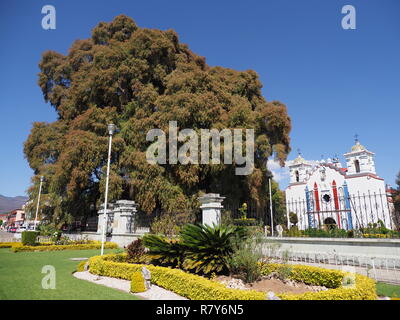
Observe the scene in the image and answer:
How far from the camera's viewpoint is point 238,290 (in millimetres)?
4199

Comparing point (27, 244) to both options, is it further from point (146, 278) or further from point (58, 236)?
point (146, 278)

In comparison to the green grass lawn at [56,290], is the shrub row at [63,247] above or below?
below

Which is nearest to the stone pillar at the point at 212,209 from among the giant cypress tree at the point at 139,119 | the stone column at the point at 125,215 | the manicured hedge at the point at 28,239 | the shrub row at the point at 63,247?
the giant cypress tree at the point at 139,119

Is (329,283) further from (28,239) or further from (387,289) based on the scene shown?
(28,239)

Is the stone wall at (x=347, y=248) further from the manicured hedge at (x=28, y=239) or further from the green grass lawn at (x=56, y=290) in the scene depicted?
the manicured hedge at (x=28, y=239)

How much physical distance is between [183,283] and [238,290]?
1334 millimetres

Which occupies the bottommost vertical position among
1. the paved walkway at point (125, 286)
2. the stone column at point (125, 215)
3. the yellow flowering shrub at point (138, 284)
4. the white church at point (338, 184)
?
the paved walkway at point (125, 286)

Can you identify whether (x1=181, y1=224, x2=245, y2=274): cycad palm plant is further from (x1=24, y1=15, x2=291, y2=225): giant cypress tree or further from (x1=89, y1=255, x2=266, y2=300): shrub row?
(x1=24, y1=15, x2=291, y2=225): giant cypress tree

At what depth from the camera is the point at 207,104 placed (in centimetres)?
1612

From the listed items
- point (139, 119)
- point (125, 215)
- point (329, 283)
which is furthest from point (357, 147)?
point (329, 283)

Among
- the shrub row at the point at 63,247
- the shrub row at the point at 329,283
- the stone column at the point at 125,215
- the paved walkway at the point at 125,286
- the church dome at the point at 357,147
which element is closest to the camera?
the shrub row at the point at 329,283

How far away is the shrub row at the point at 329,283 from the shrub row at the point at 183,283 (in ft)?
2.19

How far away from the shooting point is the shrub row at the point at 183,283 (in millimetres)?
4090
